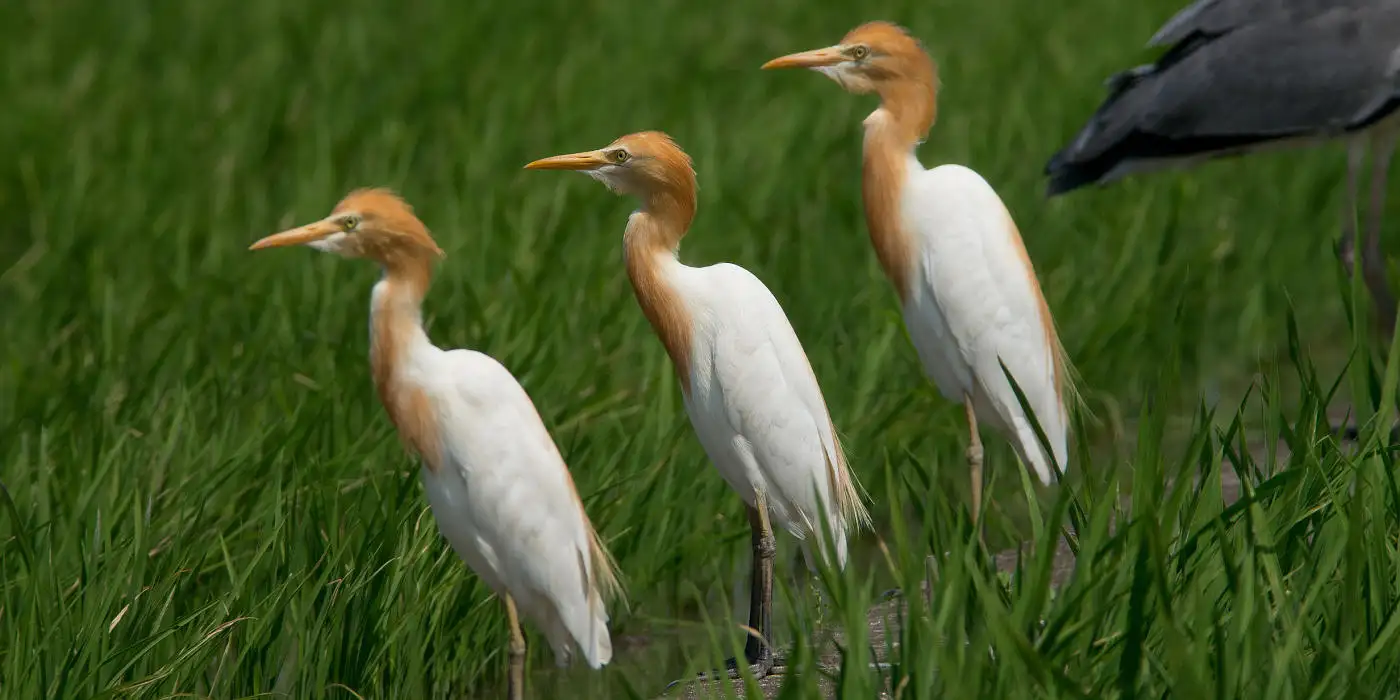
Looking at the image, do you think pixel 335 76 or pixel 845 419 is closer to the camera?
pixel 845 419

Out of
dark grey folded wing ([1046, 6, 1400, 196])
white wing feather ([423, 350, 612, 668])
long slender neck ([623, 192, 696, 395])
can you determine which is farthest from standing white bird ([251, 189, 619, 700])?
dark grey folded wing ([1046, 6, 1400, 196])

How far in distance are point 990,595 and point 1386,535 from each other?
2.73 ft

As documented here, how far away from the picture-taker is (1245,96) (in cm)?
576

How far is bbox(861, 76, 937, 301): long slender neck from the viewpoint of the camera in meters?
4.11

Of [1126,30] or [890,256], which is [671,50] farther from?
[890,256]

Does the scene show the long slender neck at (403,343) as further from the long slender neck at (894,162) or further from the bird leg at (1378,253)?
the bird leg at (1378,253)

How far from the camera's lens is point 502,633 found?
4.06m

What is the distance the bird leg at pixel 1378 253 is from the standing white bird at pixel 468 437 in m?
3.13

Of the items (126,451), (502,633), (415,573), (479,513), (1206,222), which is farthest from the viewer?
(1206,222)

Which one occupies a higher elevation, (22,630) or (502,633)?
(22,630)

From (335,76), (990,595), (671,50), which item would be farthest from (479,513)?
(671,50)

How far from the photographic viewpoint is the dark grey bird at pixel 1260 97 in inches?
220

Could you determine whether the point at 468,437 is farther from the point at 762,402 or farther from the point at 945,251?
the point at 945,251

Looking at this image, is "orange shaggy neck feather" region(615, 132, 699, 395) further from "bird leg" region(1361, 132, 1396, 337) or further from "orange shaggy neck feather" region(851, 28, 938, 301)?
"bird leg" region(1361, 132, 1396, 337)
